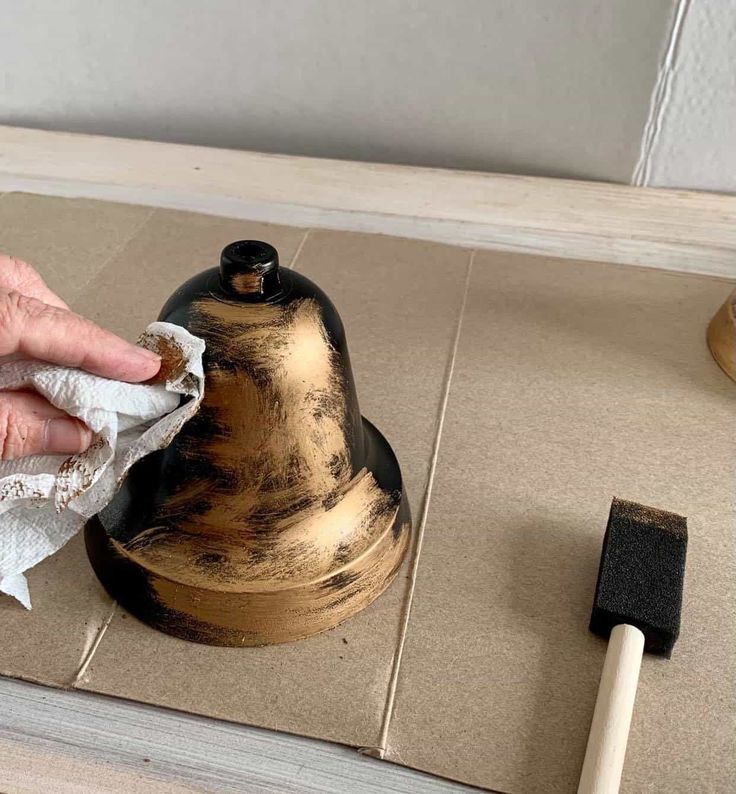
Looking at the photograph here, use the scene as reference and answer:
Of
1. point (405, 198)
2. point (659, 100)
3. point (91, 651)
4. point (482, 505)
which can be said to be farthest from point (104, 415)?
point (659, 100)

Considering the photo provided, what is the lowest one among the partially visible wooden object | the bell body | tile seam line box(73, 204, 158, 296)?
tile seam line box(73, 204, 158, 296)

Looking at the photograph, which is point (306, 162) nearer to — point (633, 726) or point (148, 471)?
point (148, 471)

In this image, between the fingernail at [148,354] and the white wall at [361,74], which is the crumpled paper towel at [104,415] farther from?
the white wall at [361,74]

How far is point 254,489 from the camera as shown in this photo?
1.74 feet

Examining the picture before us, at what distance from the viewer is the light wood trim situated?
977mm

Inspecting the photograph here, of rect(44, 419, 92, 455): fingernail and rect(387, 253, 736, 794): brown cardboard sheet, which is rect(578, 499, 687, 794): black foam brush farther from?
rect(44, 419, 92, 455): fingernail

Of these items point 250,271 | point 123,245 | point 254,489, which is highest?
point 250,271

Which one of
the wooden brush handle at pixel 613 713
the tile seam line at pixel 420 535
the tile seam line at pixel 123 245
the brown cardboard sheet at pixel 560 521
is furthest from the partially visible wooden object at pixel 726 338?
the tile seam line at pixel 123 245

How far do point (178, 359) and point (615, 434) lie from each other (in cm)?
40

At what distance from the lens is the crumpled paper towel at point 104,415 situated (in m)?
0.50

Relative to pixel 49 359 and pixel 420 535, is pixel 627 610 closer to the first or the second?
pixel 420 535

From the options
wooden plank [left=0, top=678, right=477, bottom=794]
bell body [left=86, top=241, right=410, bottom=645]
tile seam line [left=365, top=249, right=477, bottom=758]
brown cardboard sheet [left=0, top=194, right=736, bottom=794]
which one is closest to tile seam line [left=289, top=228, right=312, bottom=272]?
brown cardboard sheet [left=0, top=194, right=736, bottom=794]

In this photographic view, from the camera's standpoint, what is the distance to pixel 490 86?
3.38 ft

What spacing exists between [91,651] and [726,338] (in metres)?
0.61
